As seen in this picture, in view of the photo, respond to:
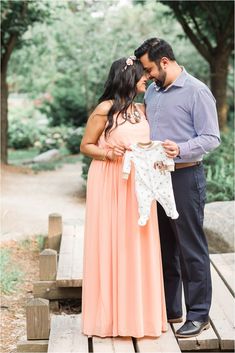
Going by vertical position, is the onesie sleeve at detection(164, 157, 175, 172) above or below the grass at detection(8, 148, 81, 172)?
above

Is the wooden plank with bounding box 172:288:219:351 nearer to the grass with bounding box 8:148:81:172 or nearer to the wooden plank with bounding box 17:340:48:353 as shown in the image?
the wooden plank with bounding box 17:340:48:353

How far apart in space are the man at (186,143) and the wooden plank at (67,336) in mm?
678

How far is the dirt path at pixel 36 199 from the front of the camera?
873 cm

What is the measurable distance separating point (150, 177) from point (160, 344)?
3.60 feet

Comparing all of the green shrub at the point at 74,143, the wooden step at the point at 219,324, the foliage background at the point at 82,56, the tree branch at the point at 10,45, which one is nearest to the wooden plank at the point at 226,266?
the wooden step at the point at 219,324

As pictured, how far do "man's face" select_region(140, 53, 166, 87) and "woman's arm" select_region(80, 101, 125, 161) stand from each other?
13.4 inches

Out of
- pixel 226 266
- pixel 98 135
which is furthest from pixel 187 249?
pixel 226 266

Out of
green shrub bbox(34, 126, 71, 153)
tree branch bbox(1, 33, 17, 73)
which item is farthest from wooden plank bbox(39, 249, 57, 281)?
green shrub bbox(34, 126, 71, 153)

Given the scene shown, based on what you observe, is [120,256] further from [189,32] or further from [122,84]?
[189,32]

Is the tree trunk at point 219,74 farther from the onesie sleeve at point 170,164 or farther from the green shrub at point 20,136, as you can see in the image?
the onesie sleeve at point 170,164

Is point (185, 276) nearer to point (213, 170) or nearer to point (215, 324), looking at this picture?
point (215, 324)

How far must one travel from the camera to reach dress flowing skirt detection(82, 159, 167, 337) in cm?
427

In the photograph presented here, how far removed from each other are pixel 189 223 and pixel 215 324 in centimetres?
87

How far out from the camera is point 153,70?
429 cm
